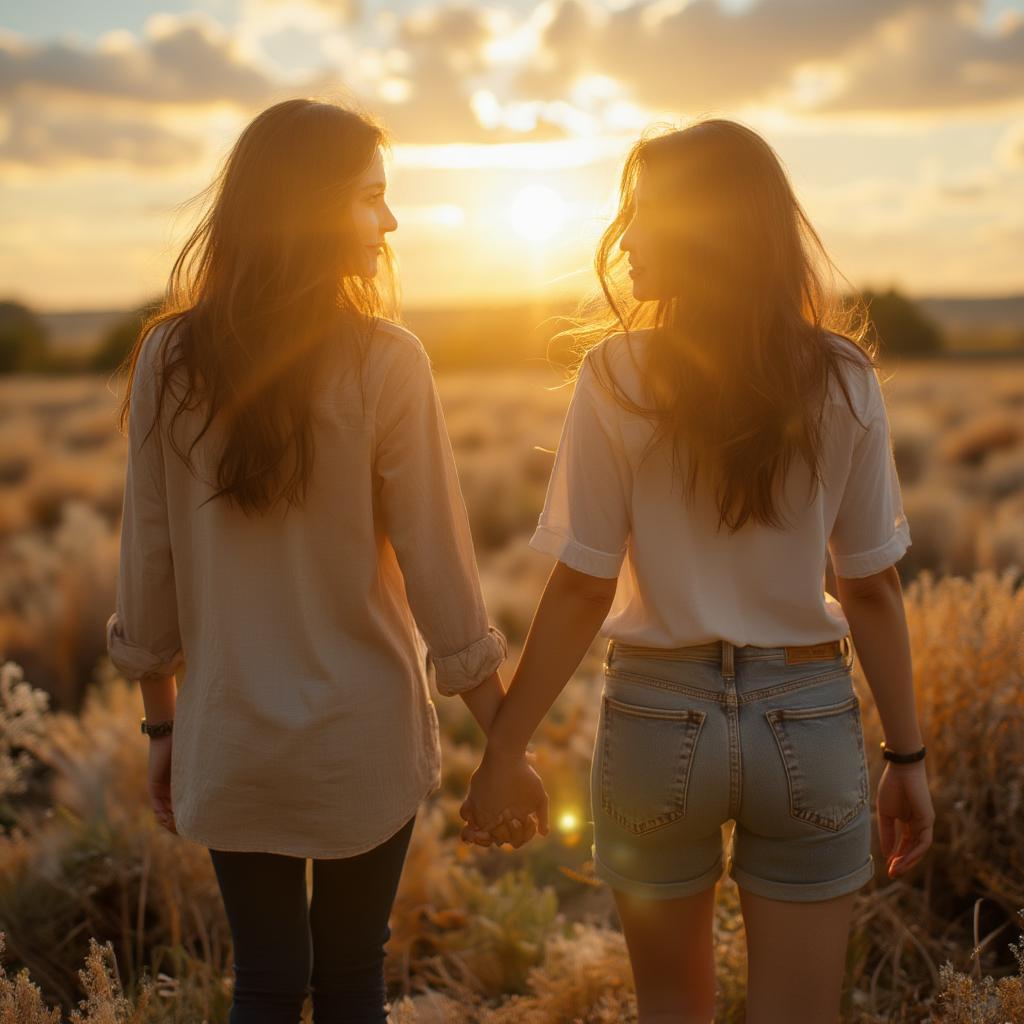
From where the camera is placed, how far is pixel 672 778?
6.19 feet

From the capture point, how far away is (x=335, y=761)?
198 cm

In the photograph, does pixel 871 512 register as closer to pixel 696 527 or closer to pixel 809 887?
pixel 696 527

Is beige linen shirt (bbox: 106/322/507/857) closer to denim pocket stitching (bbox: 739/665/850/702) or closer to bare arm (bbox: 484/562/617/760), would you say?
bare arm (bbox: 484/562/617/760)

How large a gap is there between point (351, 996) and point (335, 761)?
1.69ft

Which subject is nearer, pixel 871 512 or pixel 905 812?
pixel 871 512

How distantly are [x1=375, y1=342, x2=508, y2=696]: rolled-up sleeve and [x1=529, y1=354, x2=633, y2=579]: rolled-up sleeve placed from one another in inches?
7.1

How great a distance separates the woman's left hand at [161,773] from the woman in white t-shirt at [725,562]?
837 millimetres

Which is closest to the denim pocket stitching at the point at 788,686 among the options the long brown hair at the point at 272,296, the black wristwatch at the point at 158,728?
the long brown hair at the point at 272,296

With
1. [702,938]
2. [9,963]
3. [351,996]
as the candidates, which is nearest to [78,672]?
[9,963]

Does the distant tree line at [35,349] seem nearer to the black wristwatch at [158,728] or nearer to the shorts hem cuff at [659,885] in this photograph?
the black wristwatch at [158,728]

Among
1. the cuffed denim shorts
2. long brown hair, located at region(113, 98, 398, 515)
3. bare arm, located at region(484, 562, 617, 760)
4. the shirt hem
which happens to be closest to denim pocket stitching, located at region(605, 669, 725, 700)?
the cuffed denim shorts

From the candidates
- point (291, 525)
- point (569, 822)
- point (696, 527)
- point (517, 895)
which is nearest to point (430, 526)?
point (291, 525)

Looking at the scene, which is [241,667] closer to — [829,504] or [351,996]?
[351,996]

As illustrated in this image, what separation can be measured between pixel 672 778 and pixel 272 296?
3.51 feet
